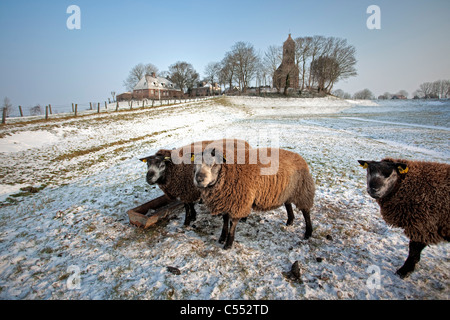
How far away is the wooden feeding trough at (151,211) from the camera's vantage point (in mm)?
4699

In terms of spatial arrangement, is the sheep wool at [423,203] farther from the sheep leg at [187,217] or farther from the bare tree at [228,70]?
the bare tree at [228,70]

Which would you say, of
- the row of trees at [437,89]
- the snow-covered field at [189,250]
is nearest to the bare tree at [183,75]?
the snow-covered field at [189,250]

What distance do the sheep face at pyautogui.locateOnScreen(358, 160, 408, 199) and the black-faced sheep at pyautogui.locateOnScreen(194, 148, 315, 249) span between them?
1.34 metres

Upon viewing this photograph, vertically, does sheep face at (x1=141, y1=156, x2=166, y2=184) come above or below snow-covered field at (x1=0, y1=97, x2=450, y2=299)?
above

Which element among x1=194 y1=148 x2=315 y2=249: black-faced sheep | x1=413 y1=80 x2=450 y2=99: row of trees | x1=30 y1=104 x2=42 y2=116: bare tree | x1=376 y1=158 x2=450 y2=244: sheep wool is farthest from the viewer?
x1=413 y1=80 x2=450 y2=99: row of trees

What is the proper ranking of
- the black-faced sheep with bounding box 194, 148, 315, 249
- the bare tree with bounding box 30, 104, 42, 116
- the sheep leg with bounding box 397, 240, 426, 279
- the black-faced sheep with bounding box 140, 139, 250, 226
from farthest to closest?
the bare tree with bounding box 30, 104, 42, 116 → the black-faced sheep with bounding box 140, 139, 250, 226 → the black-faced sheep with bounding box 194, 148, 315, 249 → the sheep leg with bounding box 397, 240, 426, 279

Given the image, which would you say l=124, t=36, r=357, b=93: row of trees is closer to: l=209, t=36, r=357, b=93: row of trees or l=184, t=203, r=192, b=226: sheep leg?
l=209, t=36, r=357, b=93: row of trees

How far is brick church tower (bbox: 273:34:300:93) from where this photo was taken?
194 feet

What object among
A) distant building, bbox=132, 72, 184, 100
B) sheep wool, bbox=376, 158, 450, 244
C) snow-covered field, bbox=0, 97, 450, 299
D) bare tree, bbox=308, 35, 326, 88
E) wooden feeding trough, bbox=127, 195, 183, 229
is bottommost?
snow-covered field, bbox=0, 97, 450, 299

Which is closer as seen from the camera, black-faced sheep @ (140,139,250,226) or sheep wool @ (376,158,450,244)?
sheep wool @ (376,158,450,244)

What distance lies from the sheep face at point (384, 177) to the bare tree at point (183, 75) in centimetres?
8260

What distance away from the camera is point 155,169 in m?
4.86

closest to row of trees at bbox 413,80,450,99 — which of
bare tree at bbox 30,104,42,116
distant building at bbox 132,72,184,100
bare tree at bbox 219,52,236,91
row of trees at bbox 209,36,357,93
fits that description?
row of trees at bbox 209,36,357,93

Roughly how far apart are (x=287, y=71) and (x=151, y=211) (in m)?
65.4
